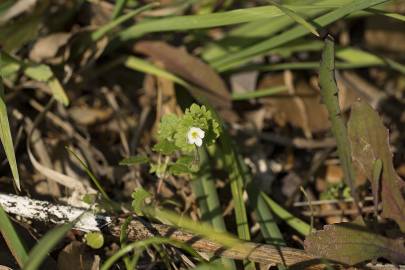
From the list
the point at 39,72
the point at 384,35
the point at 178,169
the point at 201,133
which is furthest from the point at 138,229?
the point at 384,35

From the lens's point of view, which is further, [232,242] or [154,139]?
[154,139]

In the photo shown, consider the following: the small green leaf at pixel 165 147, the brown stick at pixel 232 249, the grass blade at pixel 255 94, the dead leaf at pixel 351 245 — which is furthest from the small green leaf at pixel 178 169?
the grass blade at pixel 255 94

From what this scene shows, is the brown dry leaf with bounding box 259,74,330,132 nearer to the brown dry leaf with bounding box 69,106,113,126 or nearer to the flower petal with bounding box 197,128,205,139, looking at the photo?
the brown dry leaf with bounding box 69,106,113,126

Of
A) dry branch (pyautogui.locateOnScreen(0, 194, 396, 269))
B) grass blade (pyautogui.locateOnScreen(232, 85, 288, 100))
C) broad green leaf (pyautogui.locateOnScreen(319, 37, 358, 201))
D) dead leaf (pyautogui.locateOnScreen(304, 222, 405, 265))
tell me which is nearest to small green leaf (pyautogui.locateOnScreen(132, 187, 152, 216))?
dry branch (pyautogui.locateOnScreen(0, 194, 396, 269))

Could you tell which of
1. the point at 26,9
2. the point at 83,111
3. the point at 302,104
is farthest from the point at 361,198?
the point at 26,9

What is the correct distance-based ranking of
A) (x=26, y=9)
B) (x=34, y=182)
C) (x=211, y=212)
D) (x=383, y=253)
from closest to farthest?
(x=383, y=253) < (x=211, y=212) < (x=34, y=182) < (x=26, y=9)

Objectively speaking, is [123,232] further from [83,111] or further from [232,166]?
[83,111]
